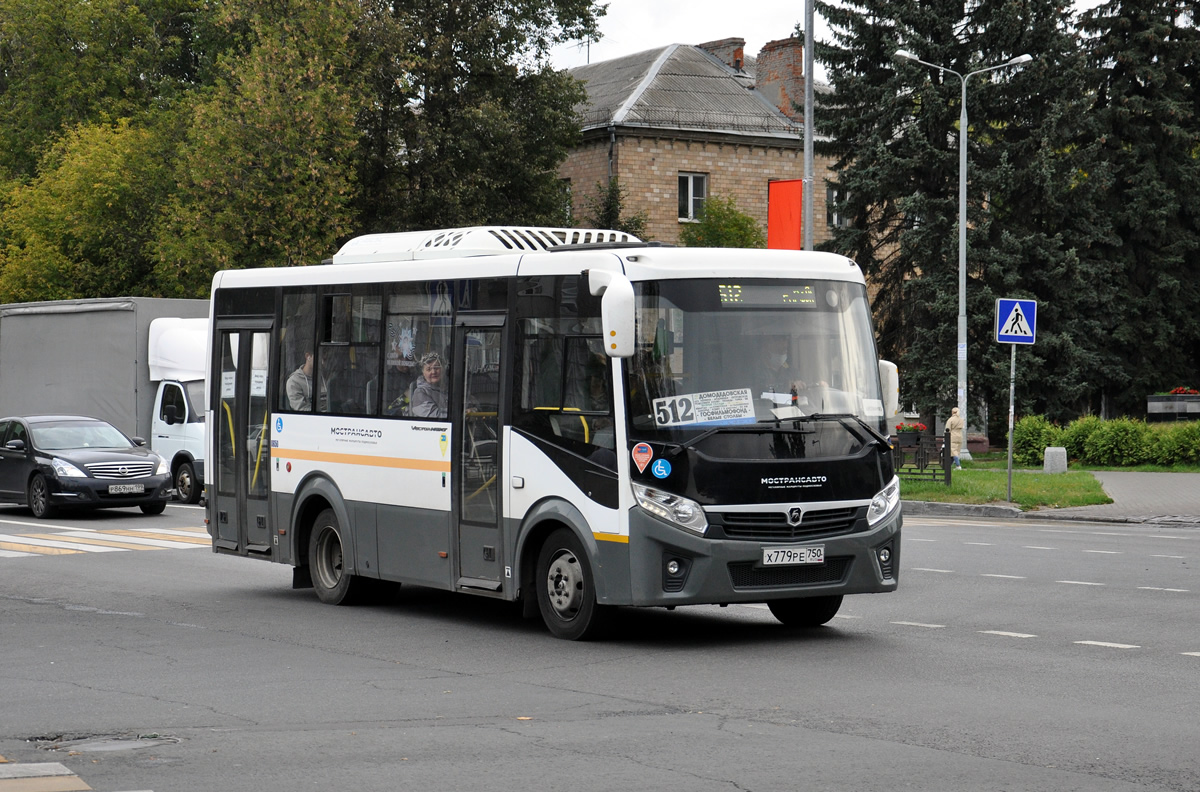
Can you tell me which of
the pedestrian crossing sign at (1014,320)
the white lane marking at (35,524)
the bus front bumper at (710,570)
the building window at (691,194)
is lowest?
the white lane marking at (35,524)

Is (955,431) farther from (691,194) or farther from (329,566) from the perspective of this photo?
(691,194)

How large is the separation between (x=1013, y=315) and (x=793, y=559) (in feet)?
Answer: 49.8

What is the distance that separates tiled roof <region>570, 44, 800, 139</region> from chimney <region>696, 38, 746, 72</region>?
1.50 meters

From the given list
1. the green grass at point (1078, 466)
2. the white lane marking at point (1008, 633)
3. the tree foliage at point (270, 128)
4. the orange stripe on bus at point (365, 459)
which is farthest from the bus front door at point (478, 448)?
the tree foliage at point (270, 128)

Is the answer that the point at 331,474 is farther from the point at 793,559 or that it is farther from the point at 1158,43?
the point at 1158,43

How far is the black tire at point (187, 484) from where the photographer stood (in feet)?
93.5

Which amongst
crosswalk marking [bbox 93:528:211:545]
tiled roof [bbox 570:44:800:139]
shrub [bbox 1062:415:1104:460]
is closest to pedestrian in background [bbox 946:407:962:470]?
shrub [bbox 1062:415:1104:460]

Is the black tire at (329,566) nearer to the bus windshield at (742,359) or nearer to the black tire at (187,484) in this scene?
the bus windshield at (742,359)

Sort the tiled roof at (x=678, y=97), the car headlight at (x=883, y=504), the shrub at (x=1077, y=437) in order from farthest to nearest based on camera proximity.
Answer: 1. the tiled roof at (x=678, y=97)
2. the shrub at (x=1077, y=437)
3. the car headlight at (x=883, y=504)

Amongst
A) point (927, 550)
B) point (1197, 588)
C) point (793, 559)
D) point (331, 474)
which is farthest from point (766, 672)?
point (927, 550)

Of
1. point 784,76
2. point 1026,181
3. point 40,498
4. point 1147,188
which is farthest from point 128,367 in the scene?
point 784,76

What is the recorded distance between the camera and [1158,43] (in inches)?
1710

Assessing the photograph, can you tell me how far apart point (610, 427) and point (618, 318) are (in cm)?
79

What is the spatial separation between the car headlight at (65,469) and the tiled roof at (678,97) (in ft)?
104
